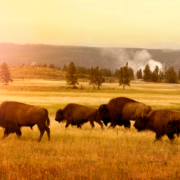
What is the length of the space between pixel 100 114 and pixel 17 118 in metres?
6.22

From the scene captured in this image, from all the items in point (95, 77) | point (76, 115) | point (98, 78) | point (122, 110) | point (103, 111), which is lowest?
point (76, 115)

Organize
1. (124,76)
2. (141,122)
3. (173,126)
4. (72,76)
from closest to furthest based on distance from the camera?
1. (173,126)
2. (141,122)
3. (72,76)
4. (124,76)

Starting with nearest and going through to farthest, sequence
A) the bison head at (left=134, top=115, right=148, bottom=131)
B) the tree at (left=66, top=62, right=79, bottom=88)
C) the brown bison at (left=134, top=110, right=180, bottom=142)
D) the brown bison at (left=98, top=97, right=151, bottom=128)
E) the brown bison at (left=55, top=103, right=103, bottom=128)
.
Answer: the brown bison at (left=134, top=110, right=180, bottom=142) → the bison head at (left=134, top=115, right=148, bottom=131) → the brown bison at (left=98, top=97, right=151, bottom=128) → the brown bison at (left=55, top=103, right=103, bottom=128) → the tree at (left=66, top=62, right=79, bottom=88)

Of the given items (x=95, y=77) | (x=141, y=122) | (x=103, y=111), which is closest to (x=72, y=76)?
(x=95, y=77)

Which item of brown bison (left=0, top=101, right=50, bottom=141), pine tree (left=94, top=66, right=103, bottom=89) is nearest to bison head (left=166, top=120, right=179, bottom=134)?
brown bison (left=0, top=101, right=50, bottom=141)

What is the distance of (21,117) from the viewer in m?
11.0

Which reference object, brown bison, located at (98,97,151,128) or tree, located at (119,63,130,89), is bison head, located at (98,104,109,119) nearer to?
brown bison, located at (98,97,151,128)

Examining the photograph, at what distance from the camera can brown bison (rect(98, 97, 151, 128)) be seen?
14.6m

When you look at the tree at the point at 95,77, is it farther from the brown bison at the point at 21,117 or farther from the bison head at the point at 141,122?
the brown bison at the point at 21,117

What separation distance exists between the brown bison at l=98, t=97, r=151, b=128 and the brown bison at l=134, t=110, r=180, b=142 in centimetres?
278

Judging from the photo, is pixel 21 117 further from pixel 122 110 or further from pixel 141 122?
pixel 122 110

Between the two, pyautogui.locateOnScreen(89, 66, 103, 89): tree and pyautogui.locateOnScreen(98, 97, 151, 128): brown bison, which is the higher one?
pyautogui.locateOnScreen(89, 66, 103, 89): tree

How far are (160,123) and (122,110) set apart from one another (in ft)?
13.9

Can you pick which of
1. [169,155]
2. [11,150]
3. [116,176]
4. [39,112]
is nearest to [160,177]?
Result: [116,176]
